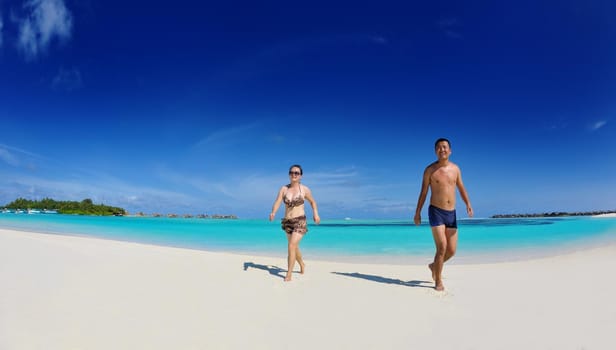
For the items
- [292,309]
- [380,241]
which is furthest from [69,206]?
[292,309]

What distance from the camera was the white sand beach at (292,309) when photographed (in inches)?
105

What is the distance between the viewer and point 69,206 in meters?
116

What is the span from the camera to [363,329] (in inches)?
117

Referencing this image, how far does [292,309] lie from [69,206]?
145m

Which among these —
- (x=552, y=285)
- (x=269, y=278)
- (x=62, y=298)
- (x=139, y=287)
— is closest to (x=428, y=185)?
(x=552, y=285)

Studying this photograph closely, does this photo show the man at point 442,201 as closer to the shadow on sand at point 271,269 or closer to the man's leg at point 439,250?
the man's leg at point 439,250

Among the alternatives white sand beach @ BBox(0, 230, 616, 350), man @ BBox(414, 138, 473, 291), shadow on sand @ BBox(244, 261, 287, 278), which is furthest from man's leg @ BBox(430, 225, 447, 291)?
shadow on sand @ BBox(244, 261, 287, 278)

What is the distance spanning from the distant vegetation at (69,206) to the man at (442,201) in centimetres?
12479

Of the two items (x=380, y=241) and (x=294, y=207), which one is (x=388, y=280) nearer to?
(x=294, y=207)

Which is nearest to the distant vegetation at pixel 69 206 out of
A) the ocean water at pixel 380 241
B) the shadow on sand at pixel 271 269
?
the ocean water at pixel 380 241

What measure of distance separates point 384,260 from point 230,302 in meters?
6.19


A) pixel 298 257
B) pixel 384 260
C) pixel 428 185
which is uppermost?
pixel 428 185

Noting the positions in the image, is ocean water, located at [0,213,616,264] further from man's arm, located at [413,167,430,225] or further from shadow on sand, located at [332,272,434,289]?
man's arm, located at [413,167,430,225]

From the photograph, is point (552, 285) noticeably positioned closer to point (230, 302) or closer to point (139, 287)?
point (230, 302)
